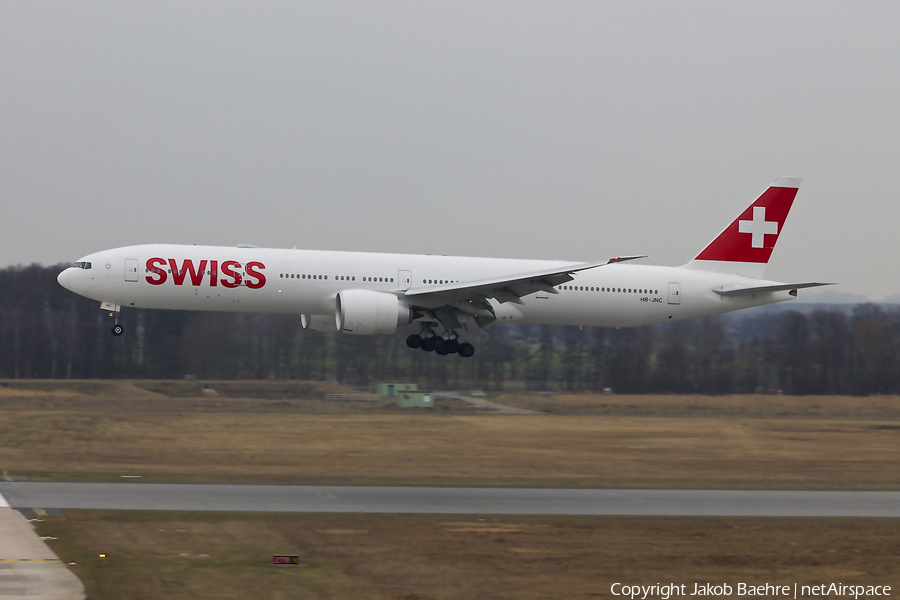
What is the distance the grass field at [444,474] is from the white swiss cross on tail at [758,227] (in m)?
7.33

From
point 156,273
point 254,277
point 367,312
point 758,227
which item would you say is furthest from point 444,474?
point 758,227

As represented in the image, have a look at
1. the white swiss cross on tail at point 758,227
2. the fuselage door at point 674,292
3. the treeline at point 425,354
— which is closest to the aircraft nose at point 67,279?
the treeline at point 425,354

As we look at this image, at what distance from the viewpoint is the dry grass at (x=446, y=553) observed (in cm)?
1619

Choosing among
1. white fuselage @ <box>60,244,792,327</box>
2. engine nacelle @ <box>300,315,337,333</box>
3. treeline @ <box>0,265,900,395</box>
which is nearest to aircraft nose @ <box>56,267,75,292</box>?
white fuselage @ <box>60,244,792,327</box>

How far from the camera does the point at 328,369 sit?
55250 mm

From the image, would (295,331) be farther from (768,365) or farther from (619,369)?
(768,365)

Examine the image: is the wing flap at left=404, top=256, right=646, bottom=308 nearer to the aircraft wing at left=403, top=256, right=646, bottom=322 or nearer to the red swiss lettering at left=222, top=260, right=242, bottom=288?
the aircraft wing at left=403, top=256, right=646, bottom=322

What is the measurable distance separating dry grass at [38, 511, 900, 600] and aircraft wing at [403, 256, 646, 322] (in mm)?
11999

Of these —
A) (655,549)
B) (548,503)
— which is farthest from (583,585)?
(548,503)

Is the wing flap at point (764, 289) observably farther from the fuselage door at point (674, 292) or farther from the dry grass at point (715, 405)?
the dry grass at point (715, 405)

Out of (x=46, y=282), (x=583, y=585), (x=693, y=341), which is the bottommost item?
(x=583, y=585)

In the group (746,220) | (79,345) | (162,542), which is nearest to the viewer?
(162,542)

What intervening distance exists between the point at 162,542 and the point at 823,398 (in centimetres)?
4097

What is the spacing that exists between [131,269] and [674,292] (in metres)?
19.1
